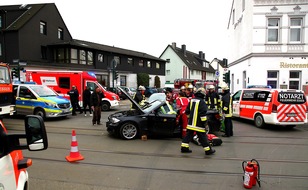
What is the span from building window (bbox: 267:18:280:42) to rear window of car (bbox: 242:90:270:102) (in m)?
8.56

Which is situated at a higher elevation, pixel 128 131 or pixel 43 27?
pixel 43 27

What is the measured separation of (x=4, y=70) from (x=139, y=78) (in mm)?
32476

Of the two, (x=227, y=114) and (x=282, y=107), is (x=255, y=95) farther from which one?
(x=227, y=114)

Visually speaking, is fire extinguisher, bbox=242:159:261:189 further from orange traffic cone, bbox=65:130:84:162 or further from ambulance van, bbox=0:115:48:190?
orange traffic cone, bbox=65:130:84:162

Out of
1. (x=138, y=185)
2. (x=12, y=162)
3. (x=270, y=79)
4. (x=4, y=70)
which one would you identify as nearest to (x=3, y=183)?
(x=12, y=162)

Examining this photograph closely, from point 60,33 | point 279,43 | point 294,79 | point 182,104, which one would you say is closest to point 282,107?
point 182,104

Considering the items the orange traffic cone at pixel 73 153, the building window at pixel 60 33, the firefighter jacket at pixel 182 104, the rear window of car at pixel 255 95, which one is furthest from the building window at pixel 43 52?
the orange traffic cone at pixel 73 153

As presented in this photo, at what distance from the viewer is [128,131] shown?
8.18m

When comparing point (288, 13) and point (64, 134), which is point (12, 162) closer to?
point (64, 134)

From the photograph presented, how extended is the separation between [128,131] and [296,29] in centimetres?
1587

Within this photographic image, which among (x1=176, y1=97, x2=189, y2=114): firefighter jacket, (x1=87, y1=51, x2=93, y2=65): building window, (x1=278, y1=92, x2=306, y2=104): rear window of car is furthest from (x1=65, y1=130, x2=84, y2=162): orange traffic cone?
(x1=87, y1=51, x2=93, y2=65): building window

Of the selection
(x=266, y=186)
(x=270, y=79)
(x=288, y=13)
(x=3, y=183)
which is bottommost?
(x=266, y=186)

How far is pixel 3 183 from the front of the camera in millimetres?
2008

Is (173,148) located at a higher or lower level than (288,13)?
lower
